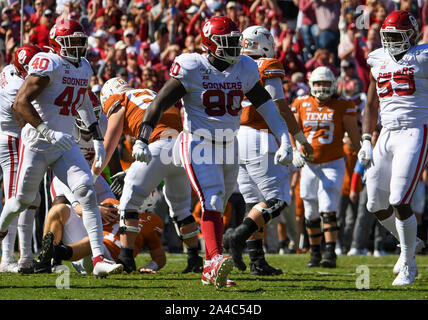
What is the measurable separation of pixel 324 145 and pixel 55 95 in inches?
156

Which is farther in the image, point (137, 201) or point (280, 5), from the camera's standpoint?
point (280, 5)

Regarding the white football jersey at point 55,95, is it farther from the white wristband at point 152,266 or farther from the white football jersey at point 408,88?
the white football jersey at point 408,88

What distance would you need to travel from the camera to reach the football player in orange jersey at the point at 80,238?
7.46 metres

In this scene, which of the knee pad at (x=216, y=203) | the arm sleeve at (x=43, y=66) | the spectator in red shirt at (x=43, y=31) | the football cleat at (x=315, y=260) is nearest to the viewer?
the knee pad at (x=216, y=203)

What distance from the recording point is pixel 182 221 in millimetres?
8219

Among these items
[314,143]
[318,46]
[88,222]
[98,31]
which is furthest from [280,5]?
[88,222]

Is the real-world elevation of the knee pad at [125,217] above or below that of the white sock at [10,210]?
below

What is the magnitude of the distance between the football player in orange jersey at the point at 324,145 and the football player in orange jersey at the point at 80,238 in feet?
7.46

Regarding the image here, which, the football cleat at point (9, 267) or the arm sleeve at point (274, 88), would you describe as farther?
the football cleat at point (9, 267)

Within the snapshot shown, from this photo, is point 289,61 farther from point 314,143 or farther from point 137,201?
point 137,201

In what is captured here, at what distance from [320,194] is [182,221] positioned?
2.38 m

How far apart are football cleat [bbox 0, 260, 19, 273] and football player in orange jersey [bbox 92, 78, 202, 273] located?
3.62ft

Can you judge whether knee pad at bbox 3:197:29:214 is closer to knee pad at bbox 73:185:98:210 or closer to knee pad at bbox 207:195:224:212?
knee pad at bbox 73:185:98:210

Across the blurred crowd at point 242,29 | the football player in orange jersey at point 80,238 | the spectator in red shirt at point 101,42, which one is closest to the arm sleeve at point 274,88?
the football player in orange jersey at point 80,238
